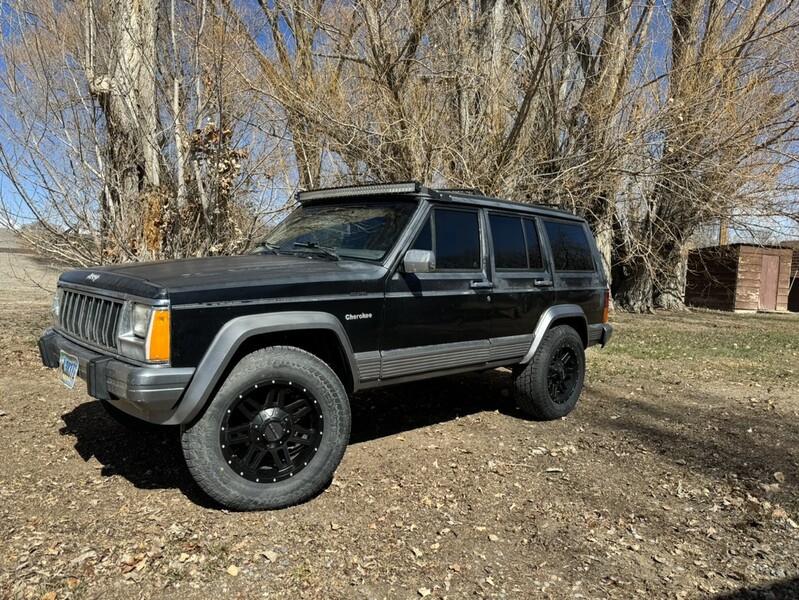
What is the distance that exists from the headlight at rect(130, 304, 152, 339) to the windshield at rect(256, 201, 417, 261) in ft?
4.37

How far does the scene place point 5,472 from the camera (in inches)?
151

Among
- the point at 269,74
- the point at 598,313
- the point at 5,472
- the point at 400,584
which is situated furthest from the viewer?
the point at 269,74

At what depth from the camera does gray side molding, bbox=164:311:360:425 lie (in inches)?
122

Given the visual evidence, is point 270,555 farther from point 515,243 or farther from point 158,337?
point 515,243

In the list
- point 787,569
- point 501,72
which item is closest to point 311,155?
point 501,72

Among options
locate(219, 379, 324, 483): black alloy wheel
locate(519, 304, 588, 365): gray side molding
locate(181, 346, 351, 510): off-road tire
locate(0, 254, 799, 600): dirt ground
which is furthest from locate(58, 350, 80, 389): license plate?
locate(519, 304, 588, 365): gray side molding

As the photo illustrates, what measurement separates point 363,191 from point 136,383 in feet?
7.30

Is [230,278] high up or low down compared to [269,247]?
down

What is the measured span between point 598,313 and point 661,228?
849cm

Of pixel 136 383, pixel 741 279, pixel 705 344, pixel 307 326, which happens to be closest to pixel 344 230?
pixel 307 326

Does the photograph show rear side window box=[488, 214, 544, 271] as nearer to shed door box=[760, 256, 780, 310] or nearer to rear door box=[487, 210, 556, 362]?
rear door box=[487, 210, 556, 362]

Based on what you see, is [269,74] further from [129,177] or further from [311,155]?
[129,177]

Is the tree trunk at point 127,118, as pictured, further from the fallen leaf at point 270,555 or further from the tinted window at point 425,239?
the fallen leaf at point 270,555

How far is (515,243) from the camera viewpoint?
503cm
